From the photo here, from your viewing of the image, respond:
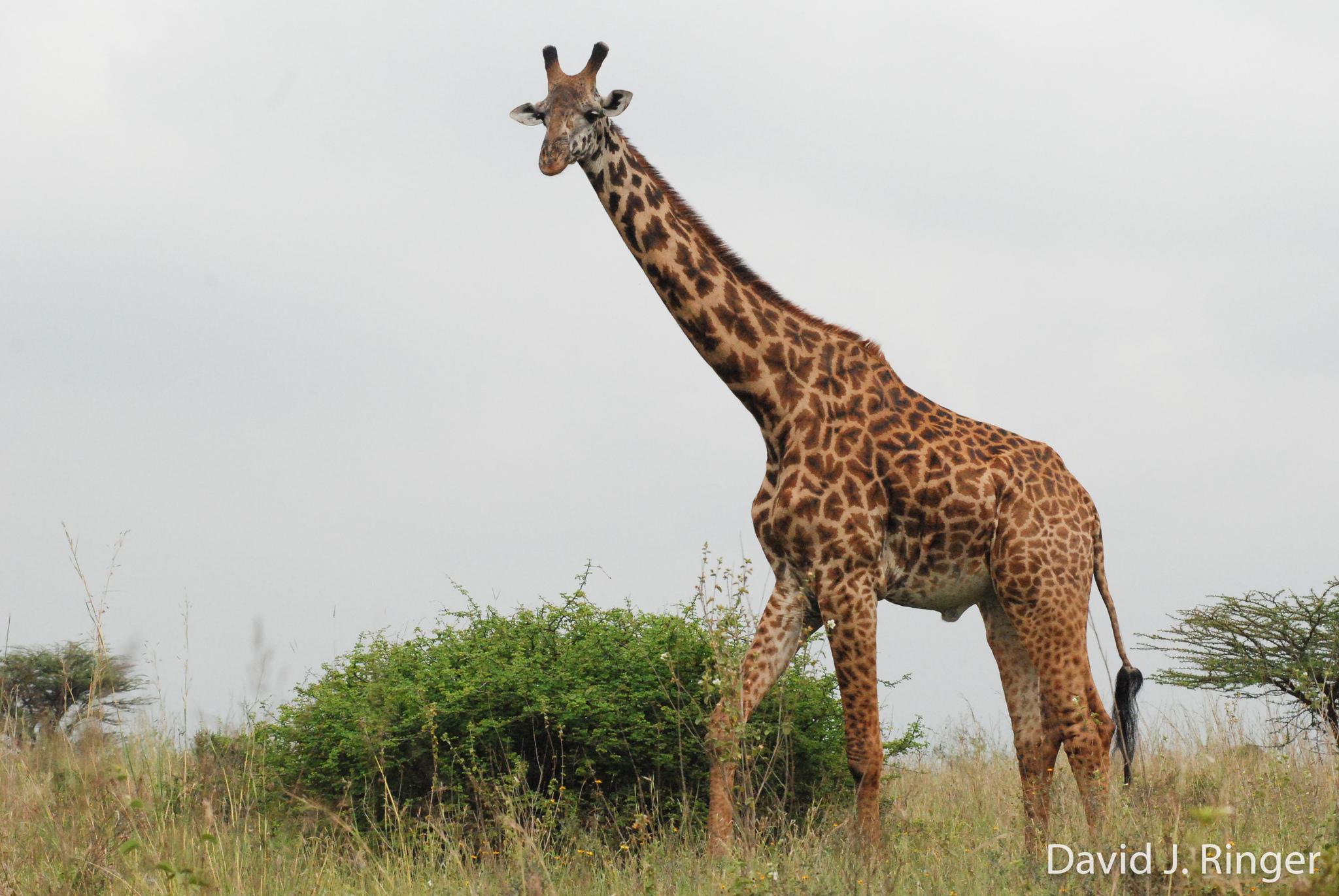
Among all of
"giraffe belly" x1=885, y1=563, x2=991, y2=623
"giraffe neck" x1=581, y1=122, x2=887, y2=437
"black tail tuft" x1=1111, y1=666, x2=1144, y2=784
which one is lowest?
"black tail tuft" x1=1111, y1=666, x2=1144, y2=784

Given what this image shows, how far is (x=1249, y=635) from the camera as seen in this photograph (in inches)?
602

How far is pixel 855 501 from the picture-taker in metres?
7.91

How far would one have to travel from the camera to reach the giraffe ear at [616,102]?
8188 millimetres

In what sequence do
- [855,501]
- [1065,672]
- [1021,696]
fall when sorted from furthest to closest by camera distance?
[1021,696] → [1065,672] → [855,501]

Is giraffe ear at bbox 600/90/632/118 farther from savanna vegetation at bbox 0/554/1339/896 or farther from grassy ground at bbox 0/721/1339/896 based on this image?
grassy ground at bbox 0/721/1339/896

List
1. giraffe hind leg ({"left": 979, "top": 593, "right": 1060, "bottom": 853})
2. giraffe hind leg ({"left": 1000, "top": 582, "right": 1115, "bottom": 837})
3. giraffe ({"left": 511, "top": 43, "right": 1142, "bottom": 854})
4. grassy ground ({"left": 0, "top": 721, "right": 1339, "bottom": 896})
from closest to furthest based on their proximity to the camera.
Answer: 1. grassy ground ({"left": 0, "top": 721, "right": 1339, "bottom": 896})
2. giraffe ({"left": 511, "top": 43, "right": 1142, "bottom": 854})
3. giraffe hind leg ({"left": 1000, "top": 582, "right": 1115, "bottom": 837})
4. giraffe hind leg ({"left": 979, "top": 593, "right": 1060, "bottom": 853})

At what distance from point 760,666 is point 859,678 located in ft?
2.04

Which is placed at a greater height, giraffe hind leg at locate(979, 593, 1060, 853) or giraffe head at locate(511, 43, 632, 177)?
giraffe head at locate(511, 43, 632, 177)

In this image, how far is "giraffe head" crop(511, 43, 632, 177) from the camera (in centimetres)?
796

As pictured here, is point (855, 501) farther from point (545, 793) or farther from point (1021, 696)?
point (545, 793)

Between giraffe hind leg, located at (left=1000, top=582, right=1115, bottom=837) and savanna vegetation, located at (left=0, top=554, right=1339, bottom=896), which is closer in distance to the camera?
savanna vegetation, located at (left=0, top=554, right=1339, bottom=896)

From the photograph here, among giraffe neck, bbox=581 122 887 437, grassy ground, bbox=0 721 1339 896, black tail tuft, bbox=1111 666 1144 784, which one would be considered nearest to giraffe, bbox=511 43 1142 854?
giraffe neck, bbox=581 122 887 437

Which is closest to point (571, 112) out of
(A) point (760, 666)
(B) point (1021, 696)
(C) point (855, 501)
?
(C) point (855, 501)

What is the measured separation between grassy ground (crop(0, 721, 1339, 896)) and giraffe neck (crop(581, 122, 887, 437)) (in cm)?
276
